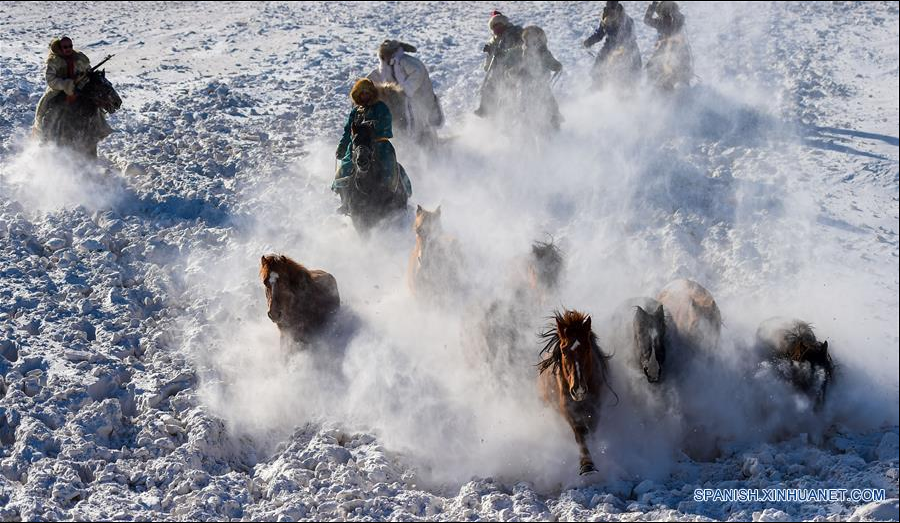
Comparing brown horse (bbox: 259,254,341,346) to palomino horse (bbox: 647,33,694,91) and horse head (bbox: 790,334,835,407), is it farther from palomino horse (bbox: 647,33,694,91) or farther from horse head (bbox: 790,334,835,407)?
palomino horse (bbox: 647,33,694,91)

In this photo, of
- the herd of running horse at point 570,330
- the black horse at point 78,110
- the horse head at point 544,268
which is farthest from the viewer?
the black horse at point 78,110

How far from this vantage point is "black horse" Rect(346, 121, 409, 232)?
8.90 metres

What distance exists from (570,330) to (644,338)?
990 millimetres

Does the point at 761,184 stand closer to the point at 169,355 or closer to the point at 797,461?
the point at 797,461

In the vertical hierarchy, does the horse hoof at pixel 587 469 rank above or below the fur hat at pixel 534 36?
below

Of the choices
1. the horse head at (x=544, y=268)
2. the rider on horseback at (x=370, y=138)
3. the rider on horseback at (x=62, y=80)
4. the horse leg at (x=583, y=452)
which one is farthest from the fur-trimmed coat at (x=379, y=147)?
the horse leg at (x=583, y=452)

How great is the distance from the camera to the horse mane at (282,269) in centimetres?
713

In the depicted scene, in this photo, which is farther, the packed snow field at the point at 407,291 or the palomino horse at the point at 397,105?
the palomino horse at the point at 397,105

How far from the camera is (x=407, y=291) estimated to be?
8266 millimetres

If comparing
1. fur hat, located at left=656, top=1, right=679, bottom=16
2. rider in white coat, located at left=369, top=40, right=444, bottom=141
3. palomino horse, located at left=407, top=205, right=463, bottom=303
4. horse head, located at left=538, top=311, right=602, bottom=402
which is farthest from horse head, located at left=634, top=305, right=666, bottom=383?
fur hat, located at left=656, top=1, right=679, bottom=16

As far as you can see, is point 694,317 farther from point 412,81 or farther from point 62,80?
point 62,80

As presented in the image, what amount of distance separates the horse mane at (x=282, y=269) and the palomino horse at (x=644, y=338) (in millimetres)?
2677

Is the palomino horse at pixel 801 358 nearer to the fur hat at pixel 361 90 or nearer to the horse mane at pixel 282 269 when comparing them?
the horse mane at pixel 282 269

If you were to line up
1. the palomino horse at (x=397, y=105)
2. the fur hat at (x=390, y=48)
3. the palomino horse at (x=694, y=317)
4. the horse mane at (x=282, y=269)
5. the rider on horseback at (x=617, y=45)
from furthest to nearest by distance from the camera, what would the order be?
the rider on horseback at (x=617, y=45), the fur hat at (x=390, y=48), the palomino horse at (x=397, y=105), the horse mane at (x=282, y=269), the palomino horse at (x=694, y=317)
